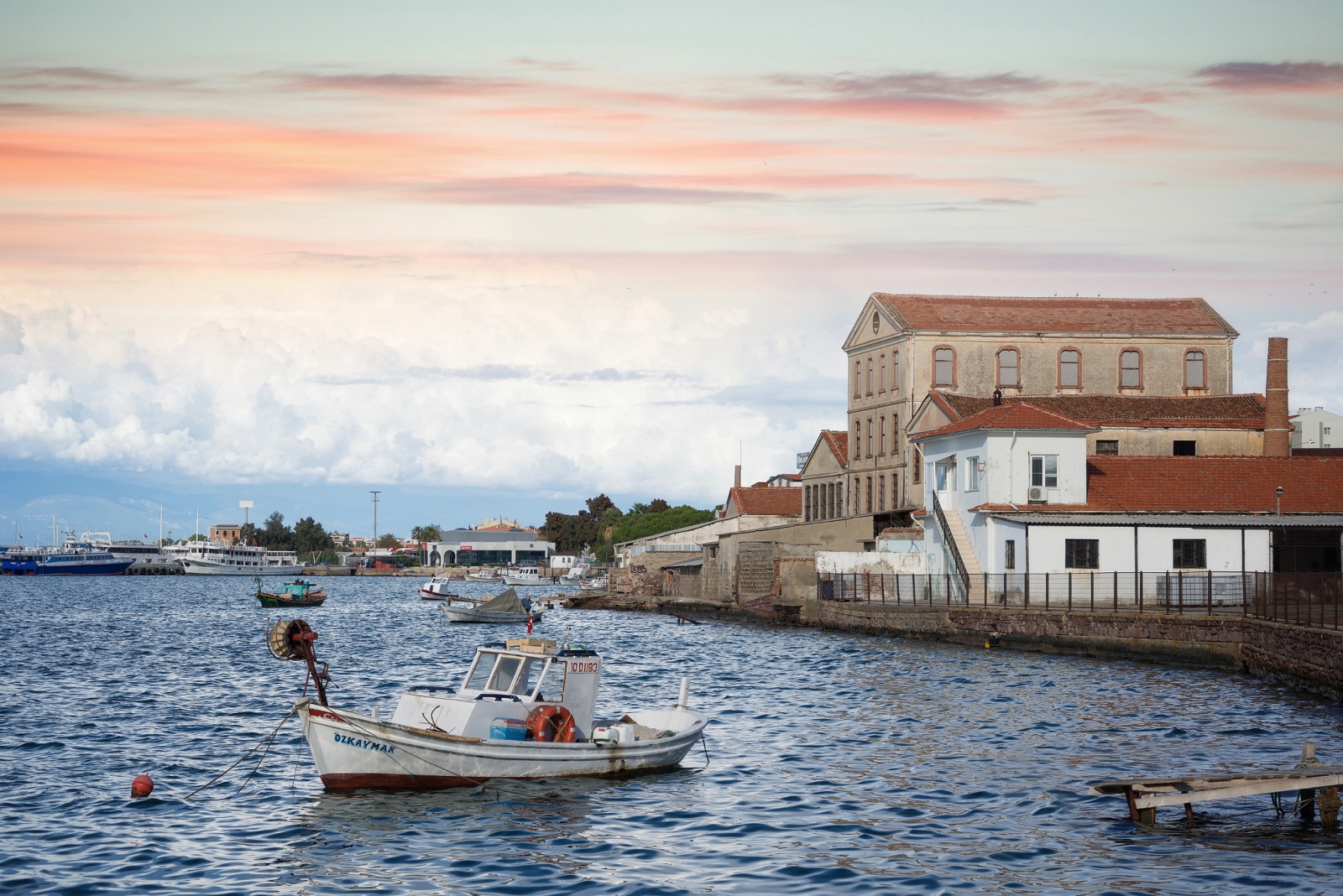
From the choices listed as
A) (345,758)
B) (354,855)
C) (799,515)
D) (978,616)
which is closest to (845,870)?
(354,855)

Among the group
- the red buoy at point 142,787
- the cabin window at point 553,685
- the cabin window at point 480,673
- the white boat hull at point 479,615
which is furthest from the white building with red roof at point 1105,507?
the red buoy at point 142,787

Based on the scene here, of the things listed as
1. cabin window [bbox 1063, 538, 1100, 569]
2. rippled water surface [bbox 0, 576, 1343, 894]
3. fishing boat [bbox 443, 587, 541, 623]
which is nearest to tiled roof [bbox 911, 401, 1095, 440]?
cabin window [bbox 1063, 538, 1100, 569]

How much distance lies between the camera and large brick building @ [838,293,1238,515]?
8556cm

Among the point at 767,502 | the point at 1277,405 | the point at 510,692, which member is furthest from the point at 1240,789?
the point at 767,502

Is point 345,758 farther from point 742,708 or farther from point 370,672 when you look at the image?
point 370,672

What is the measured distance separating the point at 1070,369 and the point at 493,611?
41.8 m

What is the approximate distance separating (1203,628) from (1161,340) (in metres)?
42.9

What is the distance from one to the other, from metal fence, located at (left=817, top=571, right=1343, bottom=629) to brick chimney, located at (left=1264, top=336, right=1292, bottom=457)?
2120cm

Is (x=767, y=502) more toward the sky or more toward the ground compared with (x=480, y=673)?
more toward the sky

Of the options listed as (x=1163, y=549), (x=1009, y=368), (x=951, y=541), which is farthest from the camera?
(x=1009, y=368)

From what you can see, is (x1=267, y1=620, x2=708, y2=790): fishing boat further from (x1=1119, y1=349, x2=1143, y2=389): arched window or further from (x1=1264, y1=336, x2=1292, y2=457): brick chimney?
(x1=1119, y1=349, x2=1143, y2=389): arched window

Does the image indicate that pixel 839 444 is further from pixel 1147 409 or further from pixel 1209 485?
pixel 1209 485

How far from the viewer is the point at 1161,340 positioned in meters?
86.9

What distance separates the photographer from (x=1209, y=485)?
218 feet
